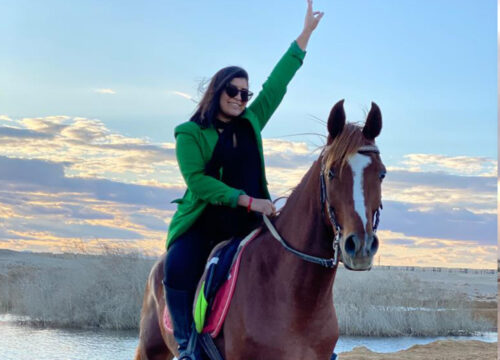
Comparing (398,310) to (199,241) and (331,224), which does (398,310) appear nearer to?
(199,241)

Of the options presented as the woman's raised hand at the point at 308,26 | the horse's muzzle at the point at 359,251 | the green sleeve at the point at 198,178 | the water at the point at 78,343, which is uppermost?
the woman's raised hand at the point at 308,26

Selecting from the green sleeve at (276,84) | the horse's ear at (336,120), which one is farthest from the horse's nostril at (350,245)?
the green sleeve at (276,84)

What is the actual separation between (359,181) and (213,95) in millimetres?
1445

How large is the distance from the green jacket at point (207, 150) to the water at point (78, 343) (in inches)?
345

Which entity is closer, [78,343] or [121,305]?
[78,343]

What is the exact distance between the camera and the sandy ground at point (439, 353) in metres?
10.9

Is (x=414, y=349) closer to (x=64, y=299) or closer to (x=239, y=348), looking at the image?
(x=64, y=299)

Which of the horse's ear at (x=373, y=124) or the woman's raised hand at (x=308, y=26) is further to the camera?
the woman's raised hand at (x=308, y=26)

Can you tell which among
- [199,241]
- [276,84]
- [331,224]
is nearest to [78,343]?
[199,241]

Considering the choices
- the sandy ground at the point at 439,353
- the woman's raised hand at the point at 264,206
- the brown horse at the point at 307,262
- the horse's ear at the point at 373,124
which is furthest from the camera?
the sandy ground at the point at 439,353

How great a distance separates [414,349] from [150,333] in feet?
29.1

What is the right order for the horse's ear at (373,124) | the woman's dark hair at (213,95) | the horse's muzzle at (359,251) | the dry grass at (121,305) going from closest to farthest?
Answer: the horse's muzzle at (359,251)
the horse's ear at (373,124)
the woman's dark hair at (213,95)
the dry grass at (121,305)

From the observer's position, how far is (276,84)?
4289 millimetres

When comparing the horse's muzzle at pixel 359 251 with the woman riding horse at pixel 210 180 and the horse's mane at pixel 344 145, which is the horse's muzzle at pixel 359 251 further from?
the woman riding horse at pixel 210 180
